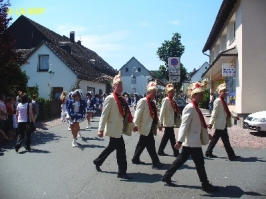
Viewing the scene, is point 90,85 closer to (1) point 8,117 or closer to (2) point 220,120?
(1) point 8,117

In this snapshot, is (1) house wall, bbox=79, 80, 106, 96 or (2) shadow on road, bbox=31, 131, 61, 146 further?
(1) house wall, bbox=79, 80, 106, 96

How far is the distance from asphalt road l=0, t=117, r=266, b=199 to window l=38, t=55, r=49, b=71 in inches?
890

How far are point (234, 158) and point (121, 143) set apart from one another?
3217 millimetres

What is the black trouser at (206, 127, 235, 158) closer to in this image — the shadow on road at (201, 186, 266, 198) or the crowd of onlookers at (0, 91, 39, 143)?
the shadow on road at (201, 186, 266, 198)

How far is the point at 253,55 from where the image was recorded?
15.6 metres

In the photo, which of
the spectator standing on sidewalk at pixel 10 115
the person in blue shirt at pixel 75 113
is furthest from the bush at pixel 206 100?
the person in blue shirt at pixel 75 113

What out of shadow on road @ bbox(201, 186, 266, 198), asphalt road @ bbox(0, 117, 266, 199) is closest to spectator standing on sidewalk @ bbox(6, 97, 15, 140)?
asphalt road @ bbox(0, 117, 266, 199)

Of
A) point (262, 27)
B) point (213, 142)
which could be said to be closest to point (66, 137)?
point (213, 142)

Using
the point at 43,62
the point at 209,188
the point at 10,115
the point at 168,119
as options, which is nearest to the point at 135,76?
the point at 43,62

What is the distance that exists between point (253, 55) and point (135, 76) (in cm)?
5846

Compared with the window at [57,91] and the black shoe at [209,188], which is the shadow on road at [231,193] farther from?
the window at [57,91]

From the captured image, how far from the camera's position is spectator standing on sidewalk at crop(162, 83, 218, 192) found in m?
5.75

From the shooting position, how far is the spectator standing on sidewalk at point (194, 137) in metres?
5.75

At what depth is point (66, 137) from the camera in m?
12.8
